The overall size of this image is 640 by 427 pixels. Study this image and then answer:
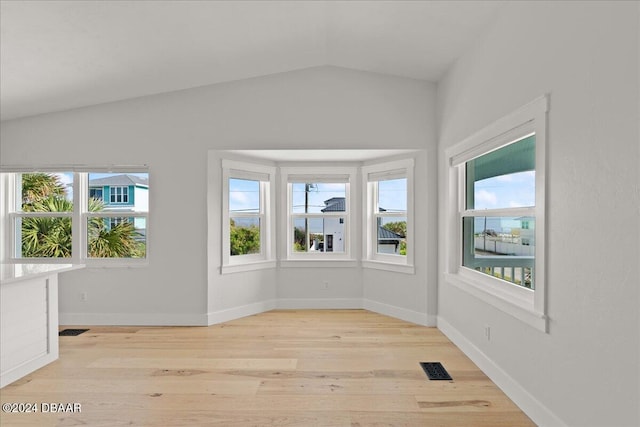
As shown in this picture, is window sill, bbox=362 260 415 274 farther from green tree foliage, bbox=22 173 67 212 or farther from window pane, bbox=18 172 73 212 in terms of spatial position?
green tree foliage, bbox=22 173 67 212

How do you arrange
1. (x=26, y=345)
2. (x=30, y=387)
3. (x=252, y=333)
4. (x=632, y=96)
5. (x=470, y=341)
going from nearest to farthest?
(x=632, y=96), (x=30, y=387), (x=26, y=345), (x=470, y=341), (x=252, y=333)

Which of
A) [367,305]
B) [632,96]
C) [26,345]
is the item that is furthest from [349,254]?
[632,96]

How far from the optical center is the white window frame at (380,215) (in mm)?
4680

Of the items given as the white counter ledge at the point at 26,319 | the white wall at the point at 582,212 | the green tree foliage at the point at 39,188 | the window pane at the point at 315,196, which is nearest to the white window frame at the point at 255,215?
the window pane at the point at 315,196

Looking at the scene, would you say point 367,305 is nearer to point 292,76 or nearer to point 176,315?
point 176,315

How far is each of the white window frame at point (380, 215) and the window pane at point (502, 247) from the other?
86cm

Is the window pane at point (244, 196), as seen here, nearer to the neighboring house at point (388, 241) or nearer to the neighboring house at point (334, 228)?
the neighboring house at point (334, 228)

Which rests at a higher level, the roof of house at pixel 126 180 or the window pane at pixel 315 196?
the roof of house at pixel 126 180

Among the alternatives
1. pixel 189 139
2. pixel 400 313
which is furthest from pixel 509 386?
pixel 189 139

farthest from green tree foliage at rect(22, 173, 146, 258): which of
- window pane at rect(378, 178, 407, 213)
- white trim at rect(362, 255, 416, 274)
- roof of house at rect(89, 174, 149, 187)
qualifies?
window pane at rect(378, 178, 407, 213)

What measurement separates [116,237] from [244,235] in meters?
1.54

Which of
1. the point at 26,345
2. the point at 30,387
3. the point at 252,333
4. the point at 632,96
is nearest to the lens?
the point at 632,96

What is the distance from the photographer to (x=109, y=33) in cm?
311

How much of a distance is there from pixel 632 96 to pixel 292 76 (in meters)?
3.55
